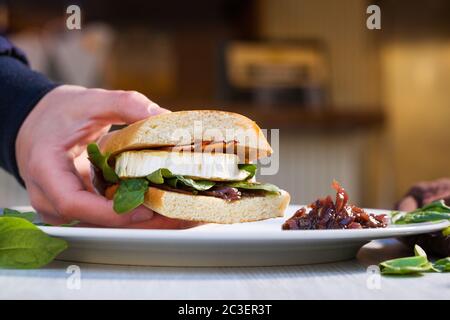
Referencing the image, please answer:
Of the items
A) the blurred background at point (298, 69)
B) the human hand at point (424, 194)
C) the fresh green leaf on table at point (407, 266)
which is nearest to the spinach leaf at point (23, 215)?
the fresh green leaf on table at point (407, 266)

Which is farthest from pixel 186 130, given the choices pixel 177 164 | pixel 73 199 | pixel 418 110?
pixel 418 110

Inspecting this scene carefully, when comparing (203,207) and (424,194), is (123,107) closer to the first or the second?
(203,207)

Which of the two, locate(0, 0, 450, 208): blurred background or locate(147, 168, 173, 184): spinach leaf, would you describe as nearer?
locate(147, 168, 173, 184): spinach leaf

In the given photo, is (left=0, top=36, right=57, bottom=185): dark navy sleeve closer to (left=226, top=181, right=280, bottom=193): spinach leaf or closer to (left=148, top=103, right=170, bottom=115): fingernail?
(left=148, top=103, right=170, bottom=115): fingernail

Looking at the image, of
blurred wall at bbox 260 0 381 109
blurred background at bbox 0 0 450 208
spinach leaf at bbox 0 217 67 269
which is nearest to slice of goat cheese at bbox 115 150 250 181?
spinach leaf at bbox 0 217 67 269

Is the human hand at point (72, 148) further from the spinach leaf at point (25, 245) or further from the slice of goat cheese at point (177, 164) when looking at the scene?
the spinach leaf at point (25, 245)
